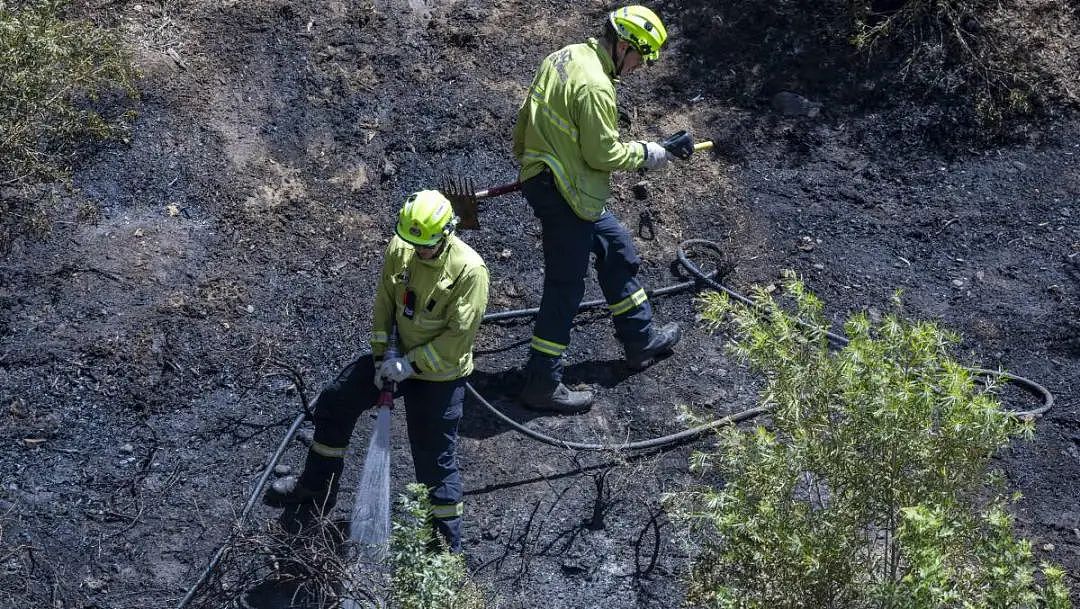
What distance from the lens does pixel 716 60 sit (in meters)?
8.34

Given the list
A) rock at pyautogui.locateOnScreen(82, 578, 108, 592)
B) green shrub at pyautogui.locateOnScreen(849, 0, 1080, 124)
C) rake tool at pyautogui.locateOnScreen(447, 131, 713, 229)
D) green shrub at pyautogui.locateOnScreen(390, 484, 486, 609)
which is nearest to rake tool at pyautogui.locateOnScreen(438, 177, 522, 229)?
rake tool at pyautogui.locateOnScreen(447, 131, 713, 229)

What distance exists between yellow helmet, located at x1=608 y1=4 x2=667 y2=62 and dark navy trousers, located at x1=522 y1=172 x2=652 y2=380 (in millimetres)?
794

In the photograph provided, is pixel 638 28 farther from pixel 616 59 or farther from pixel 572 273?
pixel 572 273

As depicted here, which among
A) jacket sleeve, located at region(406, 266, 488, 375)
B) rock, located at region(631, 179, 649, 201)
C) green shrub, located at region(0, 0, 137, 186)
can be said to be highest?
jacket sleeve, located at region(406, 266, 488, 375)

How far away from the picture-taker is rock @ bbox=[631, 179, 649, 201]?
24.6 ft

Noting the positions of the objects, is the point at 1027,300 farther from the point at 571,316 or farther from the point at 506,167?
the point at 506,167

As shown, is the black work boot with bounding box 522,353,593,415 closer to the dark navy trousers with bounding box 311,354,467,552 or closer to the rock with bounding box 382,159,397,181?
the dark navy trousers with bounding box 311,354,467,552

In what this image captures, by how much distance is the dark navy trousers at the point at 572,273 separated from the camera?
600 centimetres

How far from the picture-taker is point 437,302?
201 inches

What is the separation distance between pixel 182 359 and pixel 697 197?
11.1ft

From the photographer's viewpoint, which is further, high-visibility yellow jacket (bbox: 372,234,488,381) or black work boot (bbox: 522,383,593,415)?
black work boot (bbox: 522,383,593,415)

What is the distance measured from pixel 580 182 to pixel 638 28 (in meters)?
0.82

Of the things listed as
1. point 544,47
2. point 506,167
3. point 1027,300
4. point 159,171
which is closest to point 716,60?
point 544,47

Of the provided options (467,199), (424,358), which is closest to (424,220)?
(424,358)
